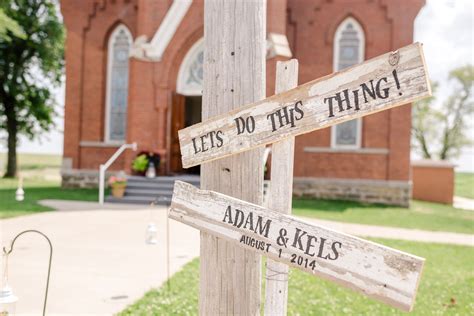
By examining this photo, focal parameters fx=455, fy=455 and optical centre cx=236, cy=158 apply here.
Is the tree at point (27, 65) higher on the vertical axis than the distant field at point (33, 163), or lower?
higher

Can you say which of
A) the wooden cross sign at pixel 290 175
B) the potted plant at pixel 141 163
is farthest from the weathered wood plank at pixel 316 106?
the potted plant at pixel 141 163

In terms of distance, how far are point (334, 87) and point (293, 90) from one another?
190 millimetres

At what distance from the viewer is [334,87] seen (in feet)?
6.03

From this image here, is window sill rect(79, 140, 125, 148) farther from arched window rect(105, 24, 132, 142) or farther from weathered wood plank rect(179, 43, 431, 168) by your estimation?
weathered wood plank rect(179, 43, 431, 168)

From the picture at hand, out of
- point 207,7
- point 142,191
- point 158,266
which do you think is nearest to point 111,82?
point 142,191

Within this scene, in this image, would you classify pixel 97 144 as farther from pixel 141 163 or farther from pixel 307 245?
pixel 307 245

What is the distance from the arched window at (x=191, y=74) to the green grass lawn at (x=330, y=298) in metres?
9.84

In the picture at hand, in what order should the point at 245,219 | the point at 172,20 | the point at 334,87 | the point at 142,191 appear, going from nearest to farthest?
the point at 334,87
the point at 245,219
the point at 142,191
the point at 172,20

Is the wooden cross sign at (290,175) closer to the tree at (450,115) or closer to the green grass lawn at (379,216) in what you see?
the green grass lawn at (379,216)

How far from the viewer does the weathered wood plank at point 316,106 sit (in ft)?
5.45

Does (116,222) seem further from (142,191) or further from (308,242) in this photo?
(308,242)

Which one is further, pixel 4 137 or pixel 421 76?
pixel 4 137

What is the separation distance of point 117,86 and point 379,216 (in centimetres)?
1059

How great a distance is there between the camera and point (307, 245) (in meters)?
1.88
